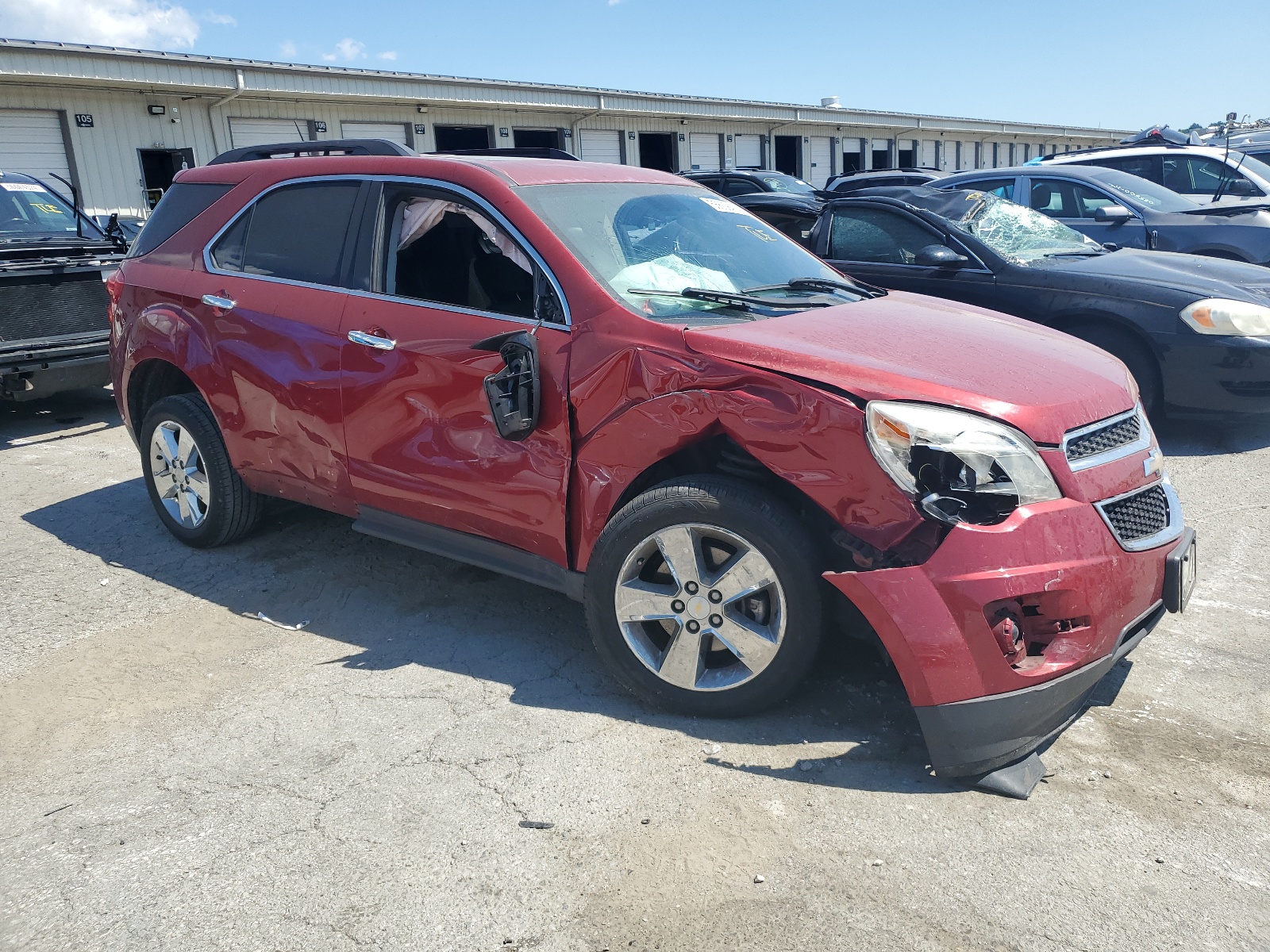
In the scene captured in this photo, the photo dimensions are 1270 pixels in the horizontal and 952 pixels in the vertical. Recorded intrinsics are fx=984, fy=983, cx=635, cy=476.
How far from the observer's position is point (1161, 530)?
3.07m

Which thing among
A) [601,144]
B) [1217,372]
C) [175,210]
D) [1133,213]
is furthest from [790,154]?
[175,210]

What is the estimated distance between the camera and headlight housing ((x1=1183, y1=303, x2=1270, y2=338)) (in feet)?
19.6

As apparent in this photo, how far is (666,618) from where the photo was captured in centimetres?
321

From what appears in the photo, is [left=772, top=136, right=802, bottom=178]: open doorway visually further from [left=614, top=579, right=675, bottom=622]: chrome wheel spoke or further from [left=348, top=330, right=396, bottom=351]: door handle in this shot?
[left=614, top=579, right=675, bottom=622]: chrome wheel spoke

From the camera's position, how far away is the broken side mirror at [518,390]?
3.41 meters

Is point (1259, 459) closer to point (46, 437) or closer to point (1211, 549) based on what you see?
point (1211, 549)

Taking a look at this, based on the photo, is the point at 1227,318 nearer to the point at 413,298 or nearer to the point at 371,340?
the point at 413,298

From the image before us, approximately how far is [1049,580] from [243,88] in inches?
805

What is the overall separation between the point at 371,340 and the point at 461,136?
78.2ft

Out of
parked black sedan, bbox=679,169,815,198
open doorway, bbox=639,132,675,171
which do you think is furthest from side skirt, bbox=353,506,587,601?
open doorway, bbox=639,132,675,171

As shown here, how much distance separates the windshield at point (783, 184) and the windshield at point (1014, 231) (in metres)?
8.85

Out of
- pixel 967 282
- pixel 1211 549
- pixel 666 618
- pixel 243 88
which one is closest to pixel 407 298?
pixel 666 618

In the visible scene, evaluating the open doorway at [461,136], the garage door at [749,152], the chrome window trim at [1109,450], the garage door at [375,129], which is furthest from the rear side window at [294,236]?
the garage door at [749,152]

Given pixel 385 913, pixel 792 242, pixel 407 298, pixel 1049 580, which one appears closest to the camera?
pixel 385 913
